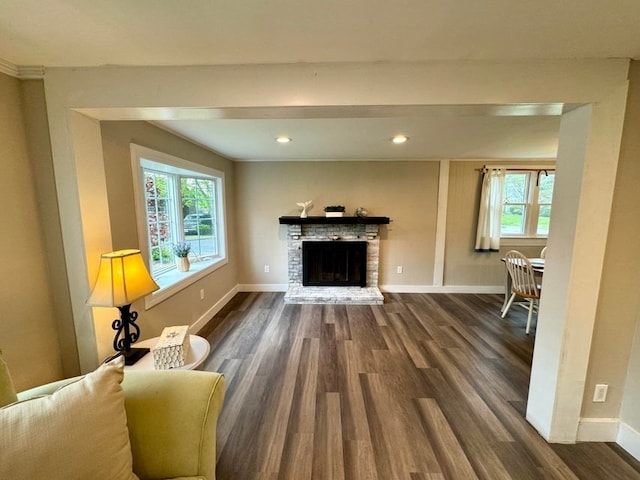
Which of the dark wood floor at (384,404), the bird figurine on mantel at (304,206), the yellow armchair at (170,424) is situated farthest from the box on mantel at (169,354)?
the bird figurine on mantel at (304,206)

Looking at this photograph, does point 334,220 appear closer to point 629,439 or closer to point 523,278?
point 523,278

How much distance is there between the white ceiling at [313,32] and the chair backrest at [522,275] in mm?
2271

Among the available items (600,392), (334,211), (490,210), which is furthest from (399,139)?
(600,392)

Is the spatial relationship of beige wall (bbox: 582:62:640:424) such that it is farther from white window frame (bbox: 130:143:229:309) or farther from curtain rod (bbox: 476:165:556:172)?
white window frame (bbox: 130:143:229:309)

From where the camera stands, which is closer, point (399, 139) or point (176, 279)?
point (176, 279)

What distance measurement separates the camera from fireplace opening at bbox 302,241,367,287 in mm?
4145

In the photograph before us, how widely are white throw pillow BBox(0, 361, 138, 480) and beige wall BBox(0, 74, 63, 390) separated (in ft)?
2.74

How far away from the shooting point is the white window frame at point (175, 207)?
2.07m

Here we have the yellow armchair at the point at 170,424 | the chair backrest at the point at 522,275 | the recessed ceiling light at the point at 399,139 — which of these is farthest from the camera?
the chair backrest at the point at 522,275

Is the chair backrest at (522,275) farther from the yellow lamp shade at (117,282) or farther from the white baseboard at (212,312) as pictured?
the white baseboard at (212,312)

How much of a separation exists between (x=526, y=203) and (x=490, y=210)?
26.8 inches

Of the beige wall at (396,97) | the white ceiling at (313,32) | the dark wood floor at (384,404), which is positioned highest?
the white ceiling at (313,32)

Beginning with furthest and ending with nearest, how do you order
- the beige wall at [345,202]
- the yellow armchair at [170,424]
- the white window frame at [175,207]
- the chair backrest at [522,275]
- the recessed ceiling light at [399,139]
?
the beige wall at [345,202] → the chair backrest at [522,275] → the recessed ceiling light at [399,139] → the white window frame at [175,207] → the yellow armchair at [170,424]

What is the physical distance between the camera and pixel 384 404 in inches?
73.4
